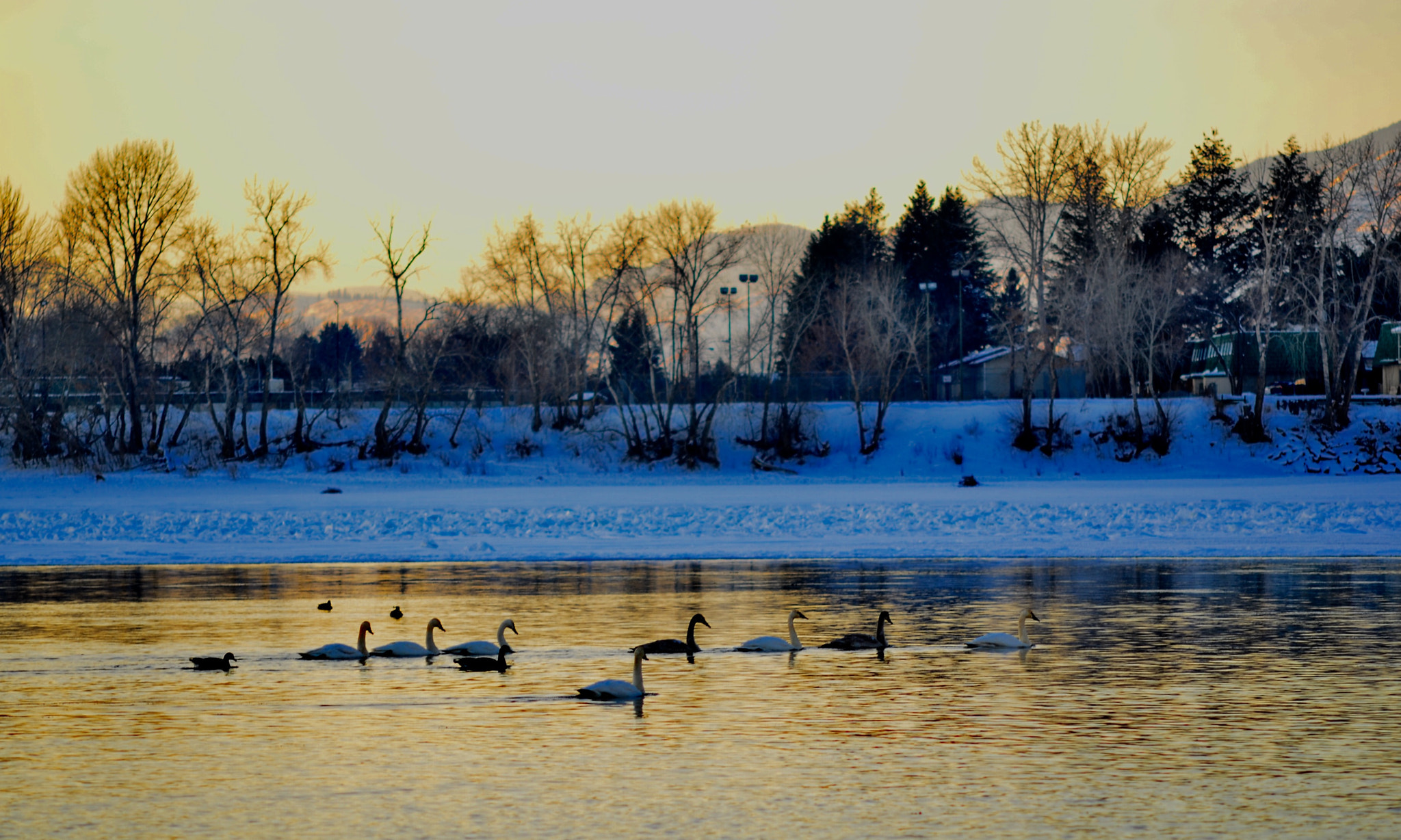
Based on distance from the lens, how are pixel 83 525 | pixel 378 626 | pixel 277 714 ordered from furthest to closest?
pixel 83 525, pixel 378 626, pixel 277 714

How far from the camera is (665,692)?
1417cm

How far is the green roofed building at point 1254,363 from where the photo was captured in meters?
87.5

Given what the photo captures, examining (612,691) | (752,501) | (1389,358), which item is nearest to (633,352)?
(1389,358)

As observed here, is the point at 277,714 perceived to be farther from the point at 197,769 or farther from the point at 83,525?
the point at 83,525

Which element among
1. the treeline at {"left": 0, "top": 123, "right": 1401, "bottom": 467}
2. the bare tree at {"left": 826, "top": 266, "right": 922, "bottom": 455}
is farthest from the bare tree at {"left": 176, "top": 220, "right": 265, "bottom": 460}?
the bare tree at {"left": 826, "top": 266, "right": 922, "bottom": 455}

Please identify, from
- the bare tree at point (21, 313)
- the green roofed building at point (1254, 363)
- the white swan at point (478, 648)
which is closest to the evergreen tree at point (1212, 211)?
the green roofed building at point (1254, 363)

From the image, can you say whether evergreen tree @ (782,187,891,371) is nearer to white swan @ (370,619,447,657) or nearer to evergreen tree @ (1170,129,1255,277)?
evergreen tree @ (1170,129,1255,277)

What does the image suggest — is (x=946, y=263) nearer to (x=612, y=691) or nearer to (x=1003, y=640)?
(x=1003, y=640)

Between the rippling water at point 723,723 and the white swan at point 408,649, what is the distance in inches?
13.0

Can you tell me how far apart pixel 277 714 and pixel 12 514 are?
28875 millimetres

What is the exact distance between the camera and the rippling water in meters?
9.35

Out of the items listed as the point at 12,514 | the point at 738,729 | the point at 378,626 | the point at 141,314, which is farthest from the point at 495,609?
the point at 141,314

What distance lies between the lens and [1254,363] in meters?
93.9

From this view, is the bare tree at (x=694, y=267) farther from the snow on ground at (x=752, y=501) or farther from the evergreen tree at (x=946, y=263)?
the evergreen tree at (x=946, y=263)
